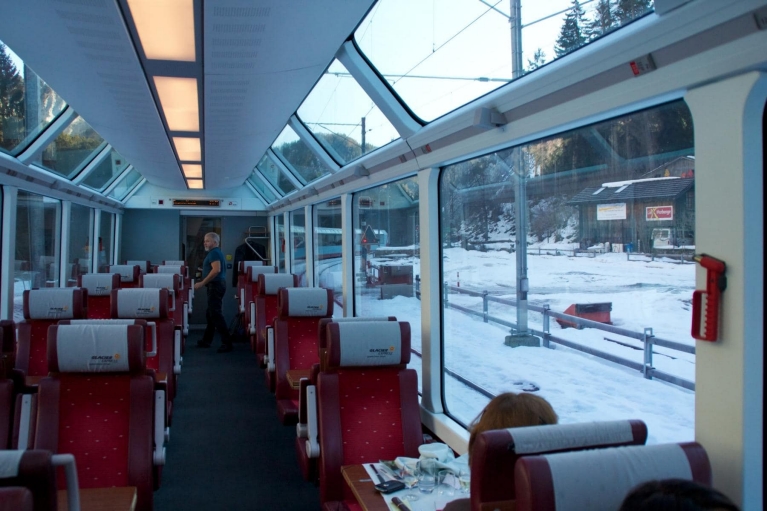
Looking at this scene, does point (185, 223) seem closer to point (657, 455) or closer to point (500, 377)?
point (500, 377)

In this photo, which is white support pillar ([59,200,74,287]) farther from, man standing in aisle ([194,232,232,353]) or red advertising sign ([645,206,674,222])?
red advertising sign ([645,206,674,222])

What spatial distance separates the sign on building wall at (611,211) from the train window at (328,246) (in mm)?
4893

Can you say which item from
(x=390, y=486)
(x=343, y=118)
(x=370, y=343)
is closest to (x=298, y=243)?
(x=343, y=118)

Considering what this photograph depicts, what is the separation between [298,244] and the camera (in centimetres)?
1073

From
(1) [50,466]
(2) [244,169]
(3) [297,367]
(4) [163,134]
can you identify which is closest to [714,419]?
(1) [50,466]

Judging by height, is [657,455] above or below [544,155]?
below

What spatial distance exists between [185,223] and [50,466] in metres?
12.5

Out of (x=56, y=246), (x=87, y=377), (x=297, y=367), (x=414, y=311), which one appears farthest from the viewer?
(x=56, y=246)

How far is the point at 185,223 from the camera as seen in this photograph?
1342 cm

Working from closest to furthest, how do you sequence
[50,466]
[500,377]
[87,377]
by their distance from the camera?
[50,466], [87,377], [500,377]

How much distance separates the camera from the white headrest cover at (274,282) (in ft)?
25.6

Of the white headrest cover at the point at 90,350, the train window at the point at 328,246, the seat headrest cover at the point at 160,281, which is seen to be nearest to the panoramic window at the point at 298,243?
the train window at the point at 328,246

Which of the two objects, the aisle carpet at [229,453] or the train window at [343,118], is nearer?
the aisle carpet at [229,453]

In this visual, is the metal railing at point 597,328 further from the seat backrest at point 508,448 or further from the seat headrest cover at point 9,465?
the seat headrest cover at point 9,465
